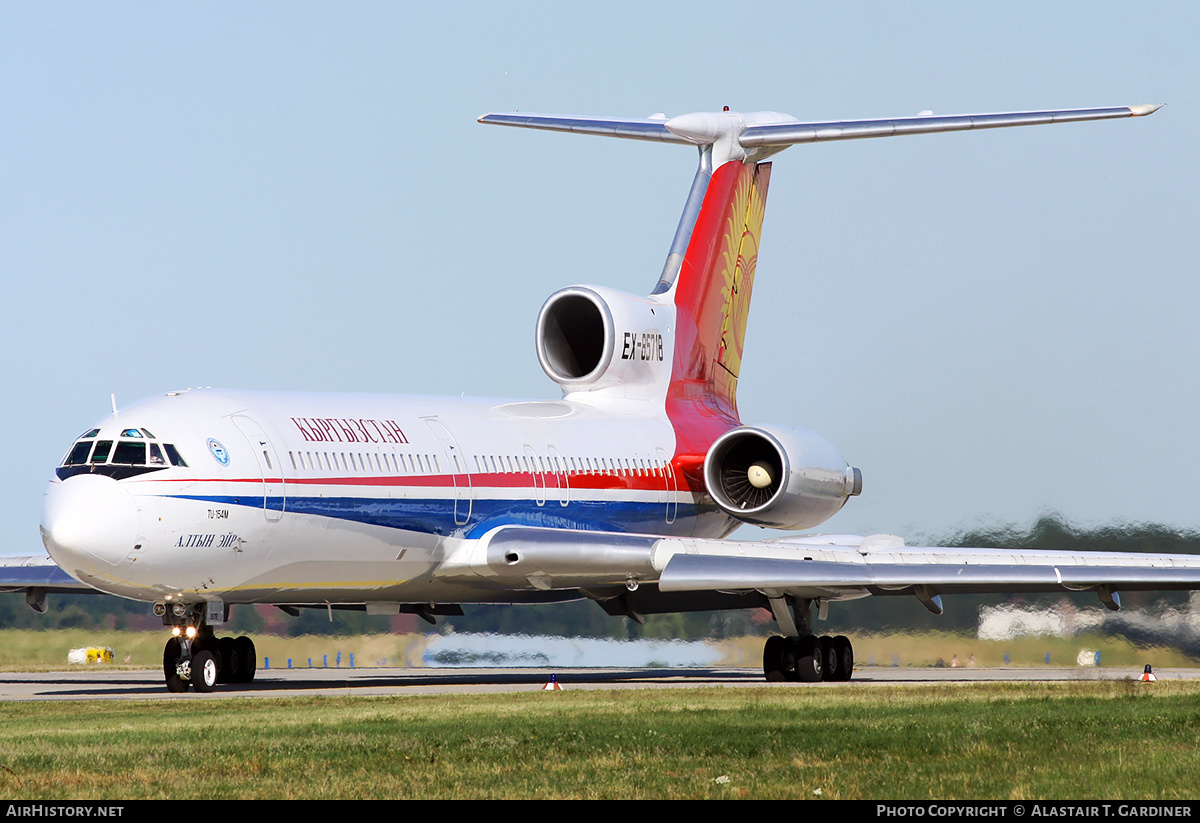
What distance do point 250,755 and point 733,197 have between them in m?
21.4

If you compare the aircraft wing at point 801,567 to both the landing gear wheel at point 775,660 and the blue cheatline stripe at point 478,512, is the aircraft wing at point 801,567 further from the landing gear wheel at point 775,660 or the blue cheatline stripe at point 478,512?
the landing gear wheel at point 775,660

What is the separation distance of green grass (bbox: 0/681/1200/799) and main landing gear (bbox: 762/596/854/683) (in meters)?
7.07

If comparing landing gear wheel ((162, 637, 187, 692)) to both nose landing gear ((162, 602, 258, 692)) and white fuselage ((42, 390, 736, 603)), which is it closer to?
nose landing gear ((162, 602, 258, 692))

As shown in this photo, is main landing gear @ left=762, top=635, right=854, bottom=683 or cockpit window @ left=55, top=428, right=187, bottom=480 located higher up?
cockpit window @ left=55, top=428, right=187, bottom=480

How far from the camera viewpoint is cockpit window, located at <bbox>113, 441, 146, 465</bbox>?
765 inches

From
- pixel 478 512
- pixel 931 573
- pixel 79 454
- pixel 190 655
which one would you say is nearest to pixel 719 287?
pixel 478 512

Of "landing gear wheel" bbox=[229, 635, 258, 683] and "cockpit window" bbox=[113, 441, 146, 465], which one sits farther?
"landing gear wheel" bbox=[229, 635, 258, 683]

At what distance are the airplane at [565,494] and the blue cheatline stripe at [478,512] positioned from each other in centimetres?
4

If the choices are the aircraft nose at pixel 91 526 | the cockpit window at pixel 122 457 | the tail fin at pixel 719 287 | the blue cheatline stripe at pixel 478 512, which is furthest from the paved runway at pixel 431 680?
the tail fin at pixel 719 287

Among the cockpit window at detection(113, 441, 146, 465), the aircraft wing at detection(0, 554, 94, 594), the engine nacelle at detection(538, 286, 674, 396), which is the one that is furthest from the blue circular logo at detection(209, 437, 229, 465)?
the engine nacelle at detection(538, 286, 674, 396)

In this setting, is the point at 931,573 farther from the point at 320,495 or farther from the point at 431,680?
the point at 320,495

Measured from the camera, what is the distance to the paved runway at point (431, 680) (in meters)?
20.8
